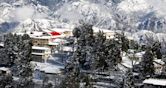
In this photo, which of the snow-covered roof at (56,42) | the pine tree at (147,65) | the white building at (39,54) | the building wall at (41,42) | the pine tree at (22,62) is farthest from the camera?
the snow-covered roof at (56,42)

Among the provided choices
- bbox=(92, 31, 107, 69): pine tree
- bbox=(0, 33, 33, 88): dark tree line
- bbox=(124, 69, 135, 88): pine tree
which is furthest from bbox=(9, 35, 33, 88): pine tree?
bbox=(124, 69, 135, 88): pine tree

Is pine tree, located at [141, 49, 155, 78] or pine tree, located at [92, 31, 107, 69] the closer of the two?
pine tree, located at [141, 49, 155, 78]

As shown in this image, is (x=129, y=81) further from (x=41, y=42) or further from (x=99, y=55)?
(x=41, y=42)

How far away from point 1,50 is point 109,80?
1233 inches

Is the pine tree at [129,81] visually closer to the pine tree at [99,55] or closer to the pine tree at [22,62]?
the pine tree at [99,55]

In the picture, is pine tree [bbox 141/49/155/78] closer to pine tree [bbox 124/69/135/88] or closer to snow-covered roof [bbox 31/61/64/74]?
pine tree [bbox 124/69/135/88]

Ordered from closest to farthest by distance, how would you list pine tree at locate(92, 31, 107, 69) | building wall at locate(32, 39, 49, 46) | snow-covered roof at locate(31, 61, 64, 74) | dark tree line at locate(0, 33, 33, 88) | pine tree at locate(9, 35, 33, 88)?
pine tree at locate(9, 35, 33, 88) < dark tree line at locate(0, 33, 33, 88) < pine tree at locate(92, 31, 107, 69) < snow-covered roof at locate(31, 61, 64, 74) < building wall at locate(32, 39, 49, 46)

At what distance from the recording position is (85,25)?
402 ft

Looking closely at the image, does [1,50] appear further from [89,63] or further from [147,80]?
[147,80]

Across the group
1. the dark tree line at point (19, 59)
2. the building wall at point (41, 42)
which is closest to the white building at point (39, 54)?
the dark tree line at point (19, 59)

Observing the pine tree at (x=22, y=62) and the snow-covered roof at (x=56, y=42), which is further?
the snow-covered roof at (x=56, y=42)

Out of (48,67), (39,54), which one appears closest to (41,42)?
(39,54)

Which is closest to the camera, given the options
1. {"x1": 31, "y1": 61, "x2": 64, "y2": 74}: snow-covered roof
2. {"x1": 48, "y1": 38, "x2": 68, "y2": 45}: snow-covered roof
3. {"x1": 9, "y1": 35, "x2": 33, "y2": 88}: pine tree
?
{"x1": 9, "y1": 35, "x2": 33, "y2": 88}: pine tree

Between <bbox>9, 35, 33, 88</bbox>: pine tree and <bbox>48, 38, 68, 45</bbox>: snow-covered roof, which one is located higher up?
<bbox>48, 38, 68, 45</bbox>: snow-covered roof
